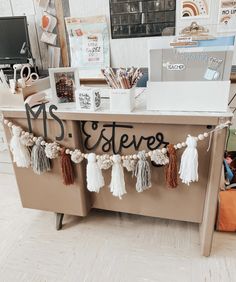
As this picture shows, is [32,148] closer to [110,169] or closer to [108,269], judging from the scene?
[110,169]

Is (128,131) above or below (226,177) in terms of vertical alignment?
above

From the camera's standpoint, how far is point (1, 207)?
1896 mm

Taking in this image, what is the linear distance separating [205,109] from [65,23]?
1.52m

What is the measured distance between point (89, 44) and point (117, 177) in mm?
→ 1300

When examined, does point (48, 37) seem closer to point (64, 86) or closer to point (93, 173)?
point (64, 86)

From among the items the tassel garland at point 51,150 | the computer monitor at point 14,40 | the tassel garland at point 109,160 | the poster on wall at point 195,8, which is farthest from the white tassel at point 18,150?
the poster on wall at point 195,8

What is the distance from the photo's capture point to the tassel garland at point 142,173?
1236 millimetres

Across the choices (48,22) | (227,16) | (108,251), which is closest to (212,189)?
(108,251)

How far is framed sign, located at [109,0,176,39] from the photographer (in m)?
1.85

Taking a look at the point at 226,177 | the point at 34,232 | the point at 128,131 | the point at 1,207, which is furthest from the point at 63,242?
the point at 226,177

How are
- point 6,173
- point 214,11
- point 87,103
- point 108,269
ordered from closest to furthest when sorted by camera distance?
point 87,103 → point 108,269 → point 214,11 → point 6,173

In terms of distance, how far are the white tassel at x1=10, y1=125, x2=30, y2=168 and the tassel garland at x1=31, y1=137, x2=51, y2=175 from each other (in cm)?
4

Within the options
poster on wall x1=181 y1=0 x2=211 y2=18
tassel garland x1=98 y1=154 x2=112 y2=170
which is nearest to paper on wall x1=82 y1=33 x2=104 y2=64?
poster on wall x1=181 y1=0 x2=211 y2=18

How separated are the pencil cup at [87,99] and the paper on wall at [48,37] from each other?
1.16m
